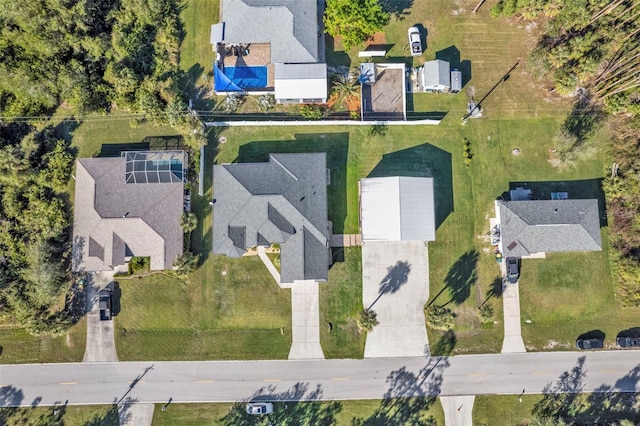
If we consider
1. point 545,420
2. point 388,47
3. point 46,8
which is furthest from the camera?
A: point 388,47

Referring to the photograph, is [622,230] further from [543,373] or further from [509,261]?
[543,373]

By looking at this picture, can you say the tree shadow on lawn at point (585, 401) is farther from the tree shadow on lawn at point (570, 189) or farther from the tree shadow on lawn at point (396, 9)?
the tree shadow on lawn at point (396, 9)

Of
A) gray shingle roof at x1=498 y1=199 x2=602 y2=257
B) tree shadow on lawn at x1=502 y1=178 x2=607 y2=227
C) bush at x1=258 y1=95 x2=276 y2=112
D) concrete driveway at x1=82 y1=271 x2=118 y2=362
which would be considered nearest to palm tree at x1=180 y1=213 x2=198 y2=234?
concrete driveway at x1=82 y1=271 x2=118 y2=362

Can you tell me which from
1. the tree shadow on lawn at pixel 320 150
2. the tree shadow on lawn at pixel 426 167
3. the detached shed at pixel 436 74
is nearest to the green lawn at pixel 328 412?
the tree shadow on lawn at pixel 426 167

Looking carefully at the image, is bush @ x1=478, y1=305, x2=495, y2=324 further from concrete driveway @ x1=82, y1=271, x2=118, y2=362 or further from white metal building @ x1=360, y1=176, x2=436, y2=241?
concrete driveway @ x1=82, y1=271, x2=118, y2=362

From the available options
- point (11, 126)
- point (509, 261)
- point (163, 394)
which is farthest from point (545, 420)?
point (11, 126)

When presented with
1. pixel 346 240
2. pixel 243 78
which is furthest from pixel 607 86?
pixel 243 78

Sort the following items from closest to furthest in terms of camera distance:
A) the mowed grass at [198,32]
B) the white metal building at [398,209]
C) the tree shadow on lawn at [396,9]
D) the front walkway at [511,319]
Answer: the white metal building at [398,209] → the front walkway at [511,319] → the mowed grass at [198,32] → the tree shadow on lawn at [396,9]

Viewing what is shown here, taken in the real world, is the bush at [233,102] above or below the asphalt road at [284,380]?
above
